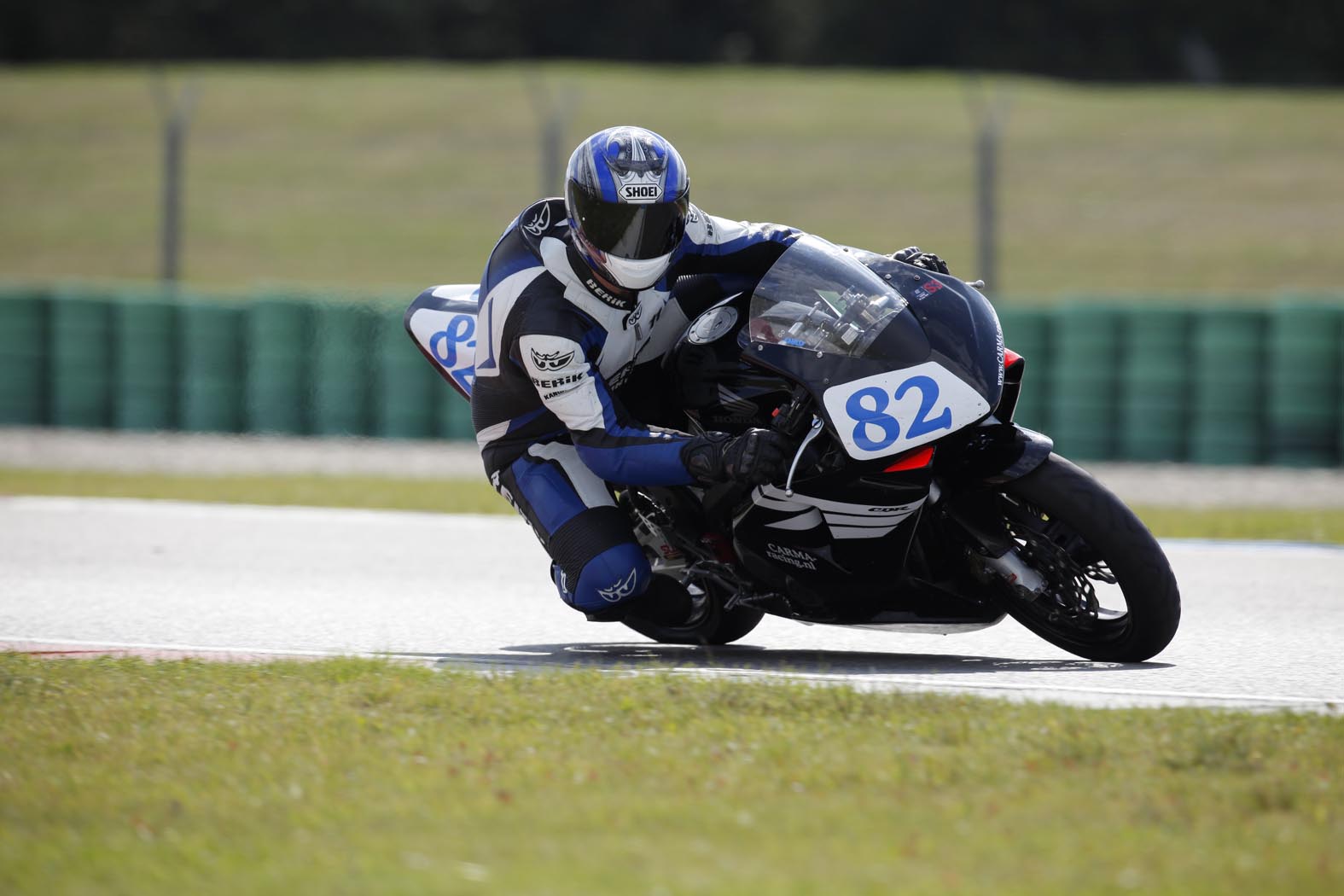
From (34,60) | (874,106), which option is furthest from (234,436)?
(34,60)

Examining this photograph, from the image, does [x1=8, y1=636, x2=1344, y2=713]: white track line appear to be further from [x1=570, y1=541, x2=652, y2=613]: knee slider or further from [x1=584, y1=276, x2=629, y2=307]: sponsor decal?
[x1=584, y1=276, x2=629, y2=307]: sponsor decal

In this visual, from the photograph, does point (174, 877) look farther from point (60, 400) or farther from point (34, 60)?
point (34, 60)

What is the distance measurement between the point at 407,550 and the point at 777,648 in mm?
2828

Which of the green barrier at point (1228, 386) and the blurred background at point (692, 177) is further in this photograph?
the blurred background at point (692, 177)

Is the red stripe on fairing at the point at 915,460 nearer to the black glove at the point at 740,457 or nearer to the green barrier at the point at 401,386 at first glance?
the black glove at the point at 740,457

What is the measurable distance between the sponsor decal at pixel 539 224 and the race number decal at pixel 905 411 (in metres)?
1.25

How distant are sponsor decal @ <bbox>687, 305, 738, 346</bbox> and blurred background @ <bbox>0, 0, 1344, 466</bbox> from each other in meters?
7.04

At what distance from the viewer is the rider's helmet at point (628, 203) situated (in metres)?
5.28

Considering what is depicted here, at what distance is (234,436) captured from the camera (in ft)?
44.1

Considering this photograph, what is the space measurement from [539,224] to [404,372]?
765cm

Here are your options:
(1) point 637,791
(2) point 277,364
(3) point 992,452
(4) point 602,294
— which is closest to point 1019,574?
(3) point 992,452

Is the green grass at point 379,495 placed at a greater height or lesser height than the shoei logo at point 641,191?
lesser

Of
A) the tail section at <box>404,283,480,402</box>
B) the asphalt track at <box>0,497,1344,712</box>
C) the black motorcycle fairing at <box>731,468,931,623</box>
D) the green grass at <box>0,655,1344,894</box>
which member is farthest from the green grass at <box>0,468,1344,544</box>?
the green grass at <box>0,655,1344,894</box>

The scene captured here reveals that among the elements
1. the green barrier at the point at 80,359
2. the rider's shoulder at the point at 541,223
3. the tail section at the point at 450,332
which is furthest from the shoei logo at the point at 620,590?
the green barrier at the point at 80,359
